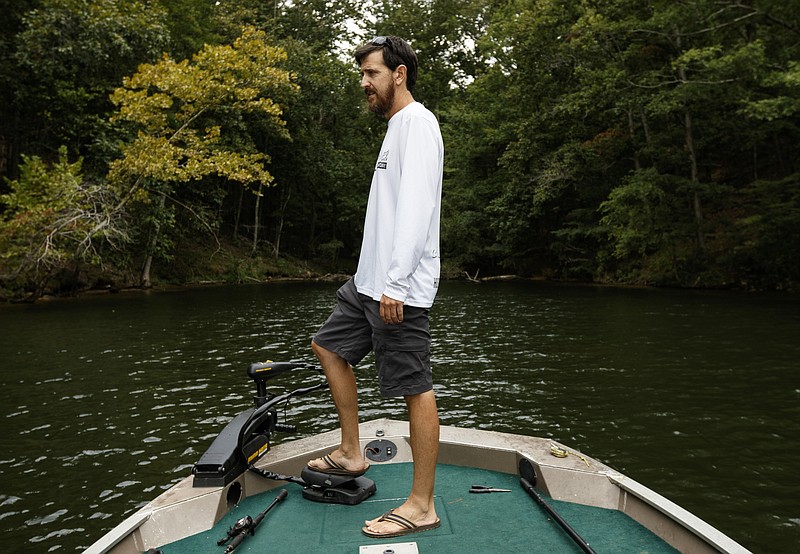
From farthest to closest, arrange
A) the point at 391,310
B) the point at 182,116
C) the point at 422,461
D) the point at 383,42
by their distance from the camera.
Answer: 1. the point at 182,116
2. the point at 383,42
3. the point at 422,461
4. the point at 391,310

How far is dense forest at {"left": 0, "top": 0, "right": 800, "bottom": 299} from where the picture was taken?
19266mm

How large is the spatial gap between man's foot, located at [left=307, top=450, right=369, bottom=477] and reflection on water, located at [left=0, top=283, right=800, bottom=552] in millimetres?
2151

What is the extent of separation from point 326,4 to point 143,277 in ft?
76.1

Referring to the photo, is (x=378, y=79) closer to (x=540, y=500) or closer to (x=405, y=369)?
(x=405, y=369)

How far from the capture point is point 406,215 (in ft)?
9.02

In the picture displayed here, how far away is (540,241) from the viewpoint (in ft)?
105

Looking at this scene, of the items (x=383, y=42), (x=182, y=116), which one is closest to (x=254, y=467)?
(x=383, y=42)

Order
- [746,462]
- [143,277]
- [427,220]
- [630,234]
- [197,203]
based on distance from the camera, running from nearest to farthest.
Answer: [427,220] → [746,462] → [630,234] → [143,277] → [197,203]

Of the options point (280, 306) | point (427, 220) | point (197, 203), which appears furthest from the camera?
point (197, 203)

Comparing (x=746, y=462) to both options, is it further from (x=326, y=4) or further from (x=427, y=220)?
(x=326, y=4)

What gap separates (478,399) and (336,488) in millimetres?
4955

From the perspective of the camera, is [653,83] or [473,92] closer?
[653,83]

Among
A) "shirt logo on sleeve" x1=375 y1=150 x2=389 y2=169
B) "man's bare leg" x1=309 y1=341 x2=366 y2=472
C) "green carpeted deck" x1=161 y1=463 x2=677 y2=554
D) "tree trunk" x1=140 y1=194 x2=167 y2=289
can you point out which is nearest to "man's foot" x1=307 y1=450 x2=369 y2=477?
"man's bare leg" x1=309 y1=341 x2=366 y2=472

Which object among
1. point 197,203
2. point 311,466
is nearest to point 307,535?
point 311,466
